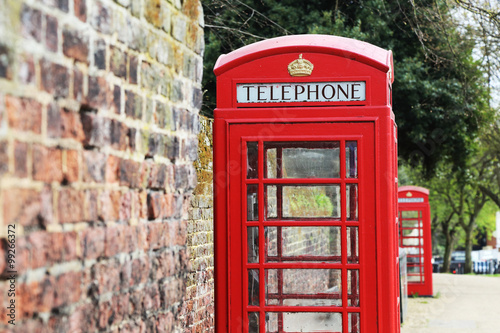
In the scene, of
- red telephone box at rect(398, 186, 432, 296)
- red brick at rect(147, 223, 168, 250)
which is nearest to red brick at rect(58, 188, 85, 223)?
red brick at rect(147, 223, 168, 250)

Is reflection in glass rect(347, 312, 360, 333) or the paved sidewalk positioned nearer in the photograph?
reflection in glass rect(347, 312, 360, 333)

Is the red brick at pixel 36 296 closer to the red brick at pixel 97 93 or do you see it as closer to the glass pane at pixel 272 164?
the red brick at pixel 97 93

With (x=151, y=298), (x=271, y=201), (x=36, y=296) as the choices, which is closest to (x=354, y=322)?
(x=271, y=201)

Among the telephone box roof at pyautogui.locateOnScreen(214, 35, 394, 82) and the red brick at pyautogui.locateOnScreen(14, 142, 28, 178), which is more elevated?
the telephone box roof at pyautogui.locateOnScreen(214, 35, 394, 82)

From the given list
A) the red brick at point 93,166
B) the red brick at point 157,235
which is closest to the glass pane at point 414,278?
the red brick at point 157,235

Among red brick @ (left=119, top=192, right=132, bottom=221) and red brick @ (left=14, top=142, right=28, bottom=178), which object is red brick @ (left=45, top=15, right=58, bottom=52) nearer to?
red brick @ (left=14, top=142, right=28, bottom=178)

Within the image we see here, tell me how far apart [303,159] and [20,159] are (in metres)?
2.86

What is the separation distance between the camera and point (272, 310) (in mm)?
4504

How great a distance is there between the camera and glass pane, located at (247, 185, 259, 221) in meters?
4.45

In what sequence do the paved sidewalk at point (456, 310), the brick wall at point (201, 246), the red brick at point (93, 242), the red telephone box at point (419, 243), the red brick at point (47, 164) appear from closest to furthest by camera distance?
the red brick at point (47, 164) → the red brick at point (93, 242) → the brick wall at point (201, 246) → the paved sidewalk at point (456, 310) → the red telephone box at point (419, 243)

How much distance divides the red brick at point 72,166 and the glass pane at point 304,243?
8.41ft

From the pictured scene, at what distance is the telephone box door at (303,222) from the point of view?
4371 millimetres

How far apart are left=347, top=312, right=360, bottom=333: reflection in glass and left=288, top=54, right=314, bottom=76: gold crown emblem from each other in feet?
5.05

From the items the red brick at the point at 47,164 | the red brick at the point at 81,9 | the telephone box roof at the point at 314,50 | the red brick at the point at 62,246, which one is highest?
the telephone box roof at the point at 314,50
